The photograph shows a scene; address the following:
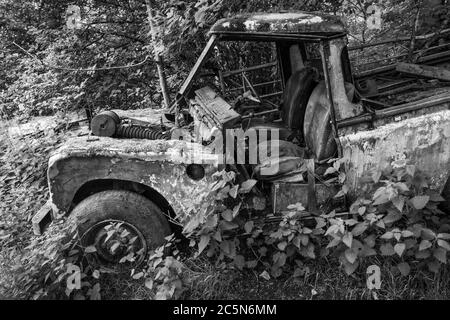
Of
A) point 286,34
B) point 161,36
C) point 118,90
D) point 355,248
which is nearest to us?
point 355,248

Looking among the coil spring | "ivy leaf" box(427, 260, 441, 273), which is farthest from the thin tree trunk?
"ivy leaf" box(427, 260, 441, 273)

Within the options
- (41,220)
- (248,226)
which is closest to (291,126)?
(248,226)

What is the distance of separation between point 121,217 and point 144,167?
0.45 m

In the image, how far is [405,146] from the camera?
323 centimetres

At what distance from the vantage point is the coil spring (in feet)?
12.6

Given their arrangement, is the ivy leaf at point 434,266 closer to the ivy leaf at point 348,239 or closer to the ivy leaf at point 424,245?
the ivy leaf at point 424,245

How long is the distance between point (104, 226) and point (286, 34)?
211 cm

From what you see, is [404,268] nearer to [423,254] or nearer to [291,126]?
[423,254]

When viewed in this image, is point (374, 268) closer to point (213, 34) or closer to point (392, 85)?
point (392, 85)

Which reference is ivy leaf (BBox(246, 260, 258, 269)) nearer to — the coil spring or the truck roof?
the coil spring

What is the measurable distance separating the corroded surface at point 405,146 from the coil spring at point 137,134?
1.64 m
